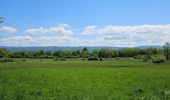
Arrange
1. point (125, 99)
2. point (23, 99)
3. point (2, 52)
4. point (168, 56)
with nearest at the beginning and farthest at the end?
point (23, 99), point (125, 99), point (168, 56), point (2, 52)

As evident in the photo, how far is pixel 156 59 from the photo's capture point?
139 m

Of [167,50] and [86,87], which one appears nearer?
[86,87]

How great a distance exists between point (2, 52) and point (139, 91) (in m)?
180

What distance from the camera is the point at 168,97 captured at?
21.3 m

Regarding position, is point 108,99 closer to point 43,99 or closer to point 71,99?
point 71,99

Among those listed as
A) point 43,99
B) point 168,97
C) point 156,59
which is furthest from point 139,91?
point 156,59

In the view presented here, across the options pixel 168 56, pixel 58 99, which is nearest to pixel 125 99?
pixel 58 99

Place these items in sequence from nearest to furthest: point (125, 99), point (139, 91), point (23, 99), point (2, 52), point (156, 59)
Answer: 1. point (23, 99)
2. point (125, 99)
3. point (139, 91)
4. point (156, 59)
5. point (2, 52)

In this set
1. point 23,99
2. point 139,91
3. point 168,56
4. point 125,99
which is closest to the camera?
point 23,99

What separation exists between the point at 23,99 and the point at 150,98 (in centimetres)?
764

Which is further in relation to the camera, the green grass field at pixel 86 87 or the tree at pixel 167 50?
the tree at pixel 167 50

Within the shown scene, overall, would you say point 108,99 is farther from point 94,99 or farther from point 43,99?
point 43,99

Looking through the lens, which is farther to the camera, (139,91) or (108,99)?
(139,91)

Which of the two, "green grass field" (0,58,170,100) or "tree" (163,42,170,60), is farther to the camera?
"tree" (163,42,170,60)
